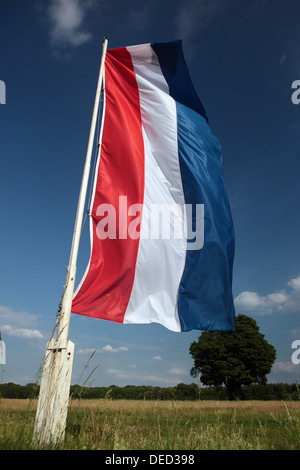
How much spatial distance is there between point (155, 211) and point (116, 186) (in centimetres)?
94

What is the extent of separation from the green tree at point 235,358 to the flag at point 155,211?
110ft

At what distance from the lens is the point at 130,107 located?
6891mm

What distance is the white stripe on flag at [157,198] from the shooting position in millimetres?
5594

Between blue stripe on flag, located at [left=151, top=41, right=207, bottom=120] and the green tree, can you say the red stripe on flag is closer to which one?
blue stripe on flag, located at [left=151, top=41, right=207, bottom=120]

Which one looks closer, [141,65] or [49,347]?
[49,347]

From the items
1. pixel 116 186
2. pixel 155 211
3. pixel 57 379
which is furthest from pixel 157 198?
pixel 57 379

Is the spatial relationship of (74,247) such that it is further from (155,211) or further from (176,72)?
(176,72)

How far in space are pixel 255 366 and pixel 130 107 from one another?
122 ft

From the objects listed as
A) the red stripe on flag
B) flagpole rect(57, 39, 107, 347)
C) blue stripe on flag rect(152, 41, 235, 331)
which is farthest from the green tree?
flagpole rect(57, 39, 107, 347)

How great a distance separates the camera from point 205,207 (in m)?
6.95

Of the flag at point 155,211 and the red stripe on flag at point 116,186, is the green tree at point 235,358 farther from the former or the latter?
the red stripe on flag at point 116,186
